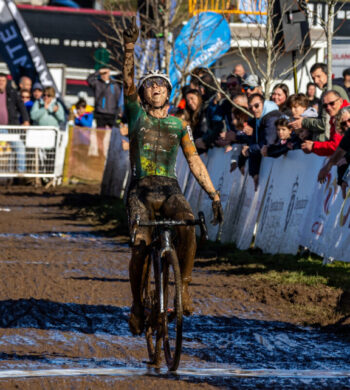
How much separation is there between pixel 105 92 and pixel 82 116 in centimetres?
255

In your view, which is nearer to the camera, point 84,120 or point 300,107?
point 300,107

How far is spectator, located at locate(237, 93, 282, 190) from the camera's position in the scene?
14172 mm

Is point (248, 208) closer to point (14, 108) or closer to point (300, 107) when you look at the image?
point (300, 107)

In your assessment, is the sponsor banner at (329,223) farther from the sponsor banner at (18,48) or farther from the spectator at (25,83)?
the sponsor banner at (18,48)

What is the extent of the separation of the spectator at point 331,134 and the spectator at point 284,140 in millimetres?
894

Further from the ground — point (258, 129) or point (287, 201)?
point (258, 129)

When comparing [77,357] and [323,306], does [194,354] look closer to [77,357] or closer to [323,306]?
[77,357]

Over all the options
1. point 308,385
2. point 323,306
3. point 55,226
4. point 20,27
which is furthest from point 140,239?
point 20,27

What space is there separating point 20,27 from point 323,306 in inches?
792

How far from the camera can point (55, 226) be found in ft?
57.9

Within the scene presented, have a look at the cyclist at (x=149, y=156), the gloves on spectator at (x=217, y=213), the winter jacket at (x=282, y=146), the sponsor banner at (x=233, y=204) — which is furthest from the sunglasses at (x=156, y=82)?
the sponsor banner at (x=233, y=204)

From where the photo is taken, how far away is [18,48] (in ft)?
92.9

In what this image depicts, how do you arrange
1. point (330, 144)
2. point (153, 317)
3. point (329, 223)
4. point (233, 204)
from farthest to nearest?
point (233, 204)
point (330, 144)
point (329, 223)
point (153, 317)

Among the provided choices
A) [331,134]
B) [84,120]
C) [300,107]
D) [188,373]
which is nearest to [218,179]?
[300,107]
